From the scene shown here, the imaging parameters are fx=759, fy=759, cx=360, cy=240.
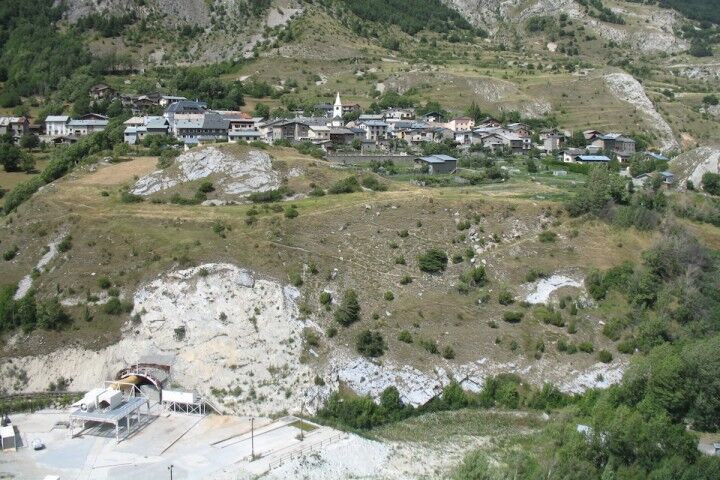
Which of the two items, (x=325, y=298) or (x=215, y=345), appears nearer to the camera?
(x=215, y=345)

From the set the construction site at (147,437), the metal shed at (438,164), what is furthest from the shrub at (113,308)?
the metal shed at (438,164)

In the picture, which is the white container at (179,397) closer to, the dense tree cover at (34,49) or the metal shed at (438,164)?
the metal shed at (438,164)

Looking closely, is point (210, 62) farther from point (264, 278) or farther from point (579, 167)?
point (264, 278)

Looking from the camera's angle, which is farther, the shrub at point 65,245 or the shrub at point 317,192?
the shrub at point 317,192

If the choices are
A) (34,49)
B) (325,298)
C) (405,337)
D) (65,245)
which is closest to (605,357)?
(405,337)

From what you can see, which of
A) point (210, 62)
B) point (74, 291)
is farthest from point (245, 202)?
point (210, 62)

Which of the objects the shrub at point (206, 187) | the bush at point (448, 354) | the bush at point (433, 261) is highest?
the shrub at point (206, 187)

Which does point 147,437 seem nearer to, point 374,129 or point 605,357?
point 605,357
